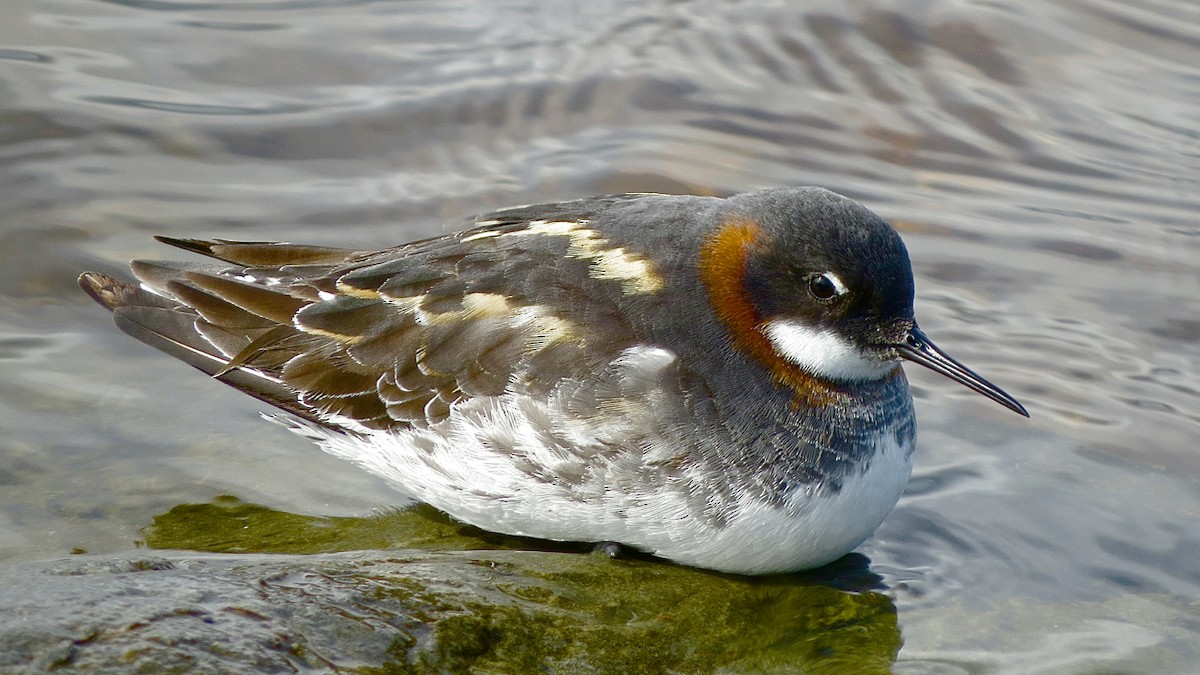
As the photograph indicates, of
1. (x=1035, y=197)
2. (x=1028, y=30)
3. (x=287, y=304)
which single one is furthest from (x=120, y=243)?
(x=1028, y=30)

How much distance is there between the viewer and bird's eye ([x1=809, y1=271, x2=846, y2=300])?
6020mm

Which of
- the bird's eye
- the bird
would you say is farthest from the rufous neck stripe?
the bird's eye

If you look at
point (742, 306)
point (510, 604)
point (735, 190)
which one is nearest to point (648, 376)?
point (742, 306)

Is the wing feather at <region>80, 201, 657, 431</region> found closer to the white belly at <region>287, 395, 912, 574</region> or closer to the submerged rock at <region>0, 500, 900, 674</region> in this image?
the white belly at <region>287, 395, 912, 574</region>

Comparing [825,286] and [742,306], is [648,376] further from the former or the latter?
[825,286]

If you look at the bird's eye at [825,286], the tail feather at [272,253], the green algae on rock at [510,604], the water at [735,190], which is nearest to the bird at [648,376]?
the bird's eye at [825,286]

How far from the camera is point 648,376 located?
6.02 metres

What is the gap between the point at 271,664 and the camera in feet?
14.4

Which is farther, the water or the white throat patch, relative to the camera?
the water

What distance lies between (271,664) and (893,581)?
304cm

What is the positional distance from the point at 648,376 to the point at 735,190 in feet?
15.1

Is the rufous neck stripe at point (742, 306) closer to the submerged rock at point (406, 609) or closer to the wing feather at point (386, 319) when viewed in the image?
the wing feather at point (386, 319)

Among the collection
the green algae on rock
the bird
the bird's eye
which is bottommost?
the green algae on rock

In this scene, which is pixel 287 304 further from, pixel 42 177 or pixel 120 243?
pixel 42 177
